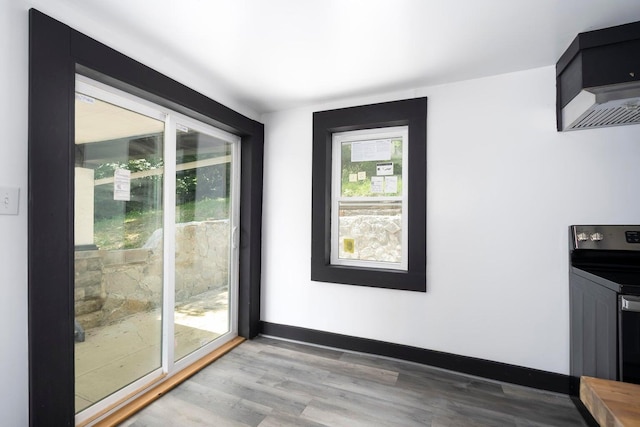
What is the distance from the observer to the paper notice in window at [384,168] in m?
2.63

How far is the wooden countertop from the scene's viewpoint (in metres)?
0.54

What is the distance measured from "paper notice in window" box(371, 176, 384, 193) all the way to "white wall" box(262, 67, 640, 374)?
0.45 metres

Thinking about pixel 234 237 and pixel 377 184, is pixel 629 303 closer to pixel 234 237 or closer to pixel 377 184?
pixel 377 184

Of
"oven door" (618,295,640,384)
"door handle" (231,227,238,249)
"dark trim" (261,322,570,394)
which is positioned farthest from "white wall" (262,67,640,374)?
"door handle" (231,227,238,249)

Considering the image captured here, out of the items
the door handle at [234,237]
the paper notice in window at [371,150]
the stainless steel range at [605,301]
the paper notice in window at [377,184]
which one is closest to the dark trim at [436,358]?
the stainless steel range at [605,301]

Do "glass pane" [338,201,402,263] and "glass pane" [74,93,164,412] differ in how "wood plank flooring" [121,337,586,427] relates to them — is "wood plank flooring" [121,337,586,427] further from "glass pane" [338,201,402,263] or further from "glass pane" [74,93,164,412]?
"glass pane" [338,201,402,263]

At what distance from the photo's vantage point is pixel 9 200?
129 centimetres

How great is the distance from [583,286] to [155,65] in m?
3.19

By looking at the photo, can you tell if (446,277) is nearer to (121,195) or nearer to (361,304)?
(361,304)

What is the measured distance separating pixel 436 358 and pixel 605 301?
1235mm

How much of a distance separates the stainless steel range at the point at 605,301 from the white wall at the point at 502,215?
0.33 feet

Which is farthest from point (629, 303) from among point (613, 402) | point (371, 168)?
point (371, 168)

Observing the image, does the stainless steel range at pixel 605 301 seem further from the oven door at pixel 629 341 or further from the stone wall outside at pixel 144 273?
the stone wall outside at pixel 144 273

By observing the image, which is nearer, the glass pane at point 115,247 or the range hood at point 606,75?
the range hood at point 606,75
